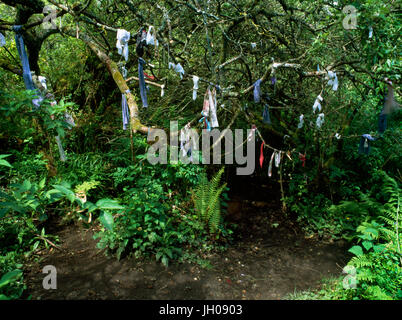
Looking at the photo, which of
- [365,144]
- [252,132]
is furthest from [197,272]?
[365,144]

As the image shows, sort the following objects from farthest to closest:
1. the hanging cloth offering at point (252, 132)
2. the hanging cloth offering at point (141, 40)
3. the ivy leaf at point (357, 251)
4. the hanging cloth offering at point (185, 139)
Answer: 1. the hanging cloth offering at point (252, 132)
2. the hanging cloth offering at point (185, 139)
3. the hanging cloth offering at point (141, 40)
4. the ivy leaf at point (357, 251)

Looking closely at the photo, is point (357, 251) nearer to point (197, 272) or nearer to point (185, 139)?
point (197, 272)

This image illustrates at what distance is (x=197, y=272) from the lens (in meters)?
3.07

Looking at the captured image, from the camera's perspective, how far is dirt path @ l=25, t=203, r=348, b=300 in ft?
8.66

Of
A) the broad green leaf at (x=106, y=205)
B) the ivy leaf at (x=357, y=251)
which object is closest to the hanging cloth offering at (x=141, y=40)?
the broad green leaf at (x=106, y=205)

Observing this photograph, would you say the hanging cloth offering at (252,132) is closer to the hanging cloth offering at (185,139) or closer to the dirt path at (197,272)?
the hanging cloth offering at (185,139)

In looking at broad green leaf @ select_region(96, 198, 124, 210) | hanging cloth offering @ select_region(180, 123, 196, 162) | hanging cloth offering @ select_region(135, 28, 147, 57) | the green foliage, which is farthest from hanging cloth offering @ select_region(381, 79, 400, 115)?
broad green leaf @ select_region(96, 198, 124, 210)

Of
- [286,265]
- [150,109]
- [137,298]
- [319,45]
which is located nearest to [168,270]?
[137,298]

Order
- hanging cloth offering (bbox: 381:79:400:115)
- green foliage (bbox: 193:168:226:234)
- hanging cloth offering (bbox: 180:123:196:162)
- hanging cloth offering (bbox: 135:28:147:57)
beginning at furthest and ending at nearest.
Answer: green foliage (bbox: 193:168:226:234)
hanging cloth offering (bbox: 180:123:196:162)
hanging cloth offering (bbox: 381:79:400:115)
hanging cloth offering (bbox: 135:28:147:57)

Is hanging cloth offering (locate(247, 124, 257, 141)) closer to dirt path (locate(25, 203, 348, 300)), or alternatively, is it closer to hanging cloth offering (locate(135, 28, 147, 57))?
dirt path (locate(25, 203, 348, 300))

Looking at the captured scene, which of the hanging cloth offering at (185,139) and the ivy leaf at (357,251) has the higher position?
the hanging cloth offering at (185,139)

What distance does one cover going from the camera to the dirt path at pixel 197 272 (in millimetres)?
2641

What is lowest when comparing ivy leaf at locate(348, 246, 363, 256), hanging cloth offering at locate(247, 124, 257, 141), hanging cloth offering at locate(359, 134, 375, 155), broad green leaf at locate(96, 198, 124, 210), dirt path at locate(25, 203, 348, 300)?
dirt path at locate(25, 203, 348, 300)
